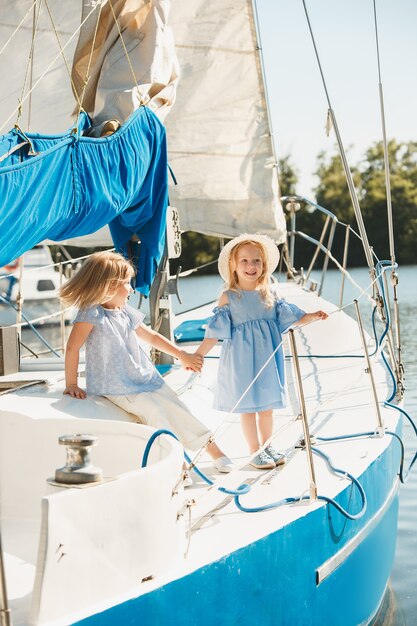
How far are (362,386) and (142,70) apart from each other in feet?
8.63

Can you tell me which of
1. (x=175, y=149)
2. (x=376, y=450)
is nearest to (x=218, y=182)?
(x=175, y=149)

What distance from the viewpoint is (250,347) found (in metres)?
4.96

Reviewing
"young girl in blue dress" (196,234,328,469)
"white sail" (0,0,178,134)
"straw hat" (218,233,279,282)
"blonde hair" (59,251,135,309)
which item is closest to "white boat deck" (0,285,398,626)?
"young girl in blue dress" (196,234,328,469)

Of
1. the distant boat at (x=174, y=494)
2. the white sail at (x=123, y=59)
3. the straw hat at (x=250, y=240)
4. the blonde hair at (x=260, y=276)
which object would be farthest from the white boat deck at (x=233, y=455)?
the white sail at (x=123, y=59)

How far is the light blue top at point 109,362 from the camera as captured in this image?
436 centimetres

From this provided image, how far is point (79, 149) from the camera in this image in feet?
13.9

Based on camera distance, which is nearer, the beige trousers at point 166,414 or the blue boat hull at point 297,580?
the blue boat hull at point 297,580

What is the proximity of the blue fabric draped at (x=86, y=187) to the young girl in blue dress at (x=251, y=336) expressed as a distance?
593mm

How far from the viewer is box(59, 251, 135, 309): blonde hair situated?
436 cm

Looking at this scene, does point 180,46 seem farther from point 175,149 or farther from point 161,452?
point 161,452

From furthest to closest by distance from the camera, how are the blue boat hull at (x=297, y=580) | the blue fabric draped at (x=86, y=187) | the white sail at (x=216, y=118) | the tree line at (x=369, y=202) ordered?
the tree line at (x=369, y=202) < the white sail at (x=216, y=118) < the blue fabric draped at (x=86, y=187) < the blue boat hull at (x=297, y=580)

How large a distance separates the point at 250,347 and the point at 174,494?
6.04 ft

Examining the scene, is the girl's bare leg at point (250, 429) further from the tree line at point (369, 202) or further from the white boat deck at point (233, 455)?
the tree line at point (369, 202)

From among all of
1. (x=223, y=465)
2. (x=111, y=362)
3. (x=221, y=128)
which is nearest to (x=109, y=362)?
(x=111, y=362)
